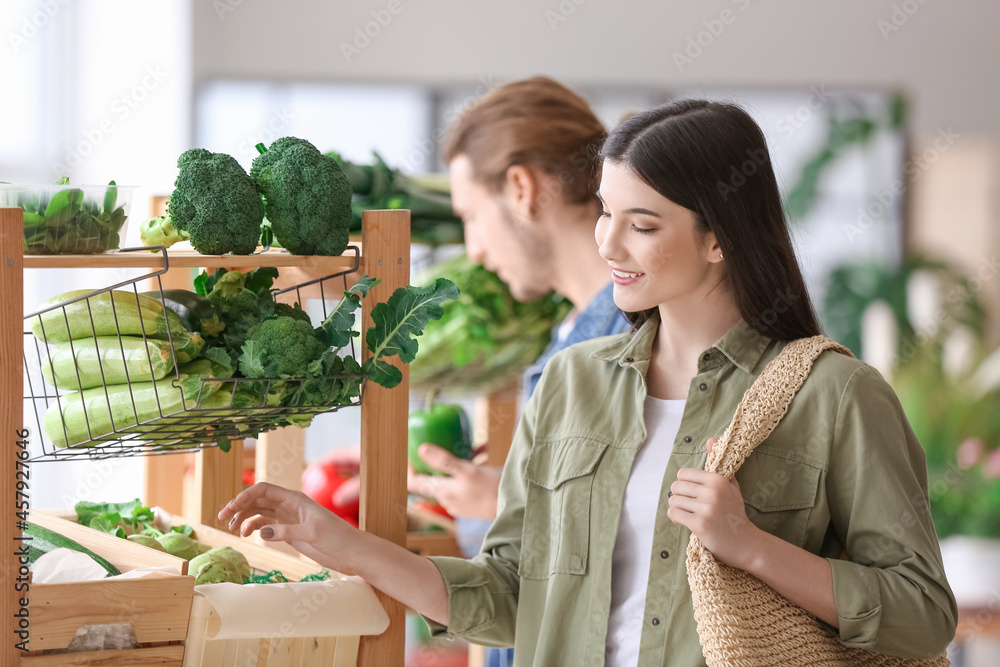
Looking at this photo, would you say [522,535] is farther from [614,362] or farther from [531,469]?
[614,362]

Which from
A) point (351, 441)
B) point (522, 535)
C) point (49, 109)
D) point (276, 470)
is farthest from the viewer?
point (351, 441)

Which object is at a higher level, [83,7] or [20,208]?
[83,7]

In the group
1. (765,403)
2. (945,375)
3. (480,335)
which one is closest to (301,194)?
(765,403)

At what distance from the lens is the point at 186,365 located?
1085 millimetres

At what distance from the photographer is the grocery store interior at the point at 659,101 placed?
310 centimetres

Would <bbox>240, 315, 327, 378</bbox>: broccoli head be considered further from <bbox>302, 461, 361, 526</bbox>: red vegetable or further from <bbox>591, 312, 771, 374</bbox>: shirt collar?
<bbox>302, 461, 361, 526</bbox>: red vegetable

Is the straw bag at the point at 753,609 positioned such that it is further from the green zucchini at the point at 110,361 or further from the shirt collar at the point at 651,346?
the green zucchini at the point at 110,361

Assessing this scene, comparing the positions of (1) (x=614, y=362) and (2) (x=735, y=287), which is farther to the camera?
(1) (x=614, y=362)

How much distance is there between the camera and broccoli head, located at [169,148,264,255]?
105cm

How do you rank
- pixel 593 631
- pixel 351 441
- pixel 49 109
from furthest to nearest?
pixel 351 441
pixel 49 109
pixel 593 631

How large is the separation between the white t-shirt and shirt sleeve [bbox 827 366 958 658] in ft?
0.74

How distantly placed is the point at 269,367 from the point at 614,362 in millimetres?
579

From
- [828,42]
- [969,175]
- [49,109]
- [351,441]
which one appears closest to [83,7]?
[49,109]

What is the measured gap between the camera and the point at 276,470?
1749 mm
